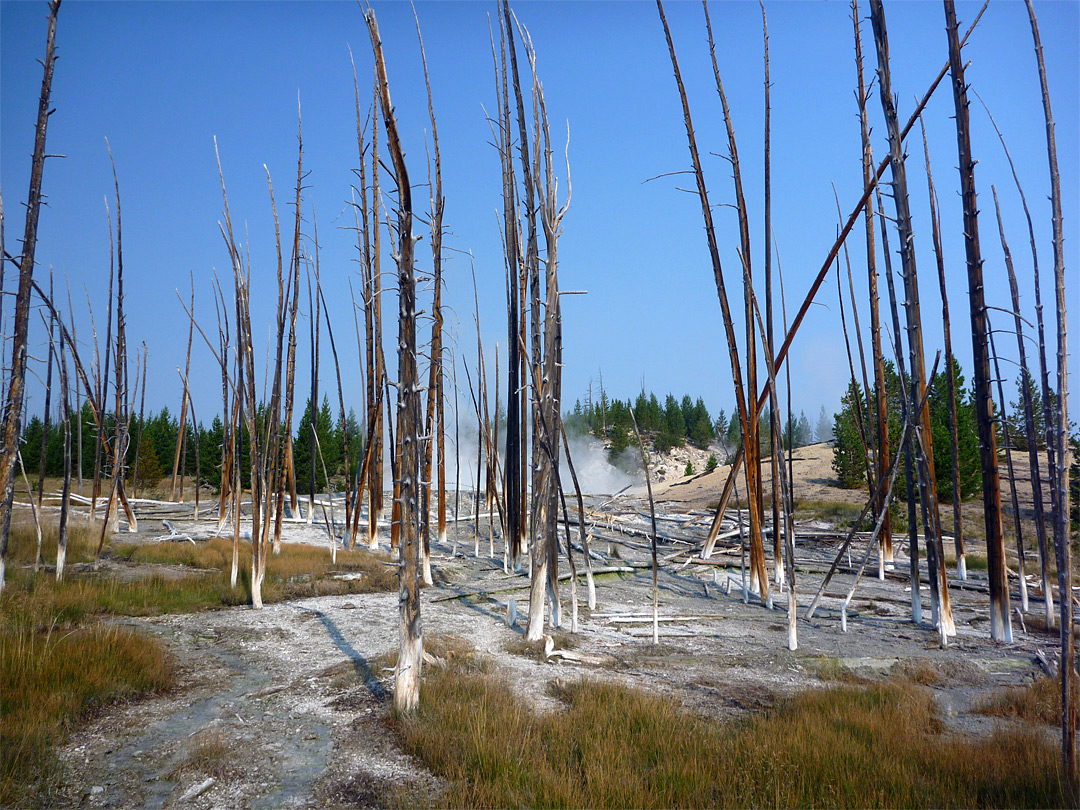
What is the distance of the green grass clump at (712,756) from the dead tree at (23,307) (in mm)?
6182

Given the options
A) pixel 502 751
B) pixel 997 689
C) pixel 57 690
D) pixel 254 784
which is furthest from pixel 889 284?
pixel 57 690

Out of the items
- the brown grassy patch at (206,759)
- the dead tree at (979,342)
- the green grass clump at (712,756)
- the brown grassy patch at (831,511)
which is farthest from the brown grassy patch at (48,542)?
the brown grassy patch at (831,511)

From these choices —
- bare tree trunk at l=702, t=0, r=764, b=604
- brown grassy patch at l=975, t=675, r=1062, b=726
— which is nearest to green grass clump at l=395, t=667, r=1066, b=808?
brown grassy patch at l=975, t=675, r=1062, b=726

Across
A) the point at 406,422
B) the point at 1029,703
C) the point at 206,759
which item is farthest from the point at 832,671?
the point at 206,759

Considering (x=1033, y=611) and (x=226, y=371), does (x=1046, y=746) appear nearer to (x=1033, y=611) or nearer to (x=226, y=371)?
(x=1033, y=611)

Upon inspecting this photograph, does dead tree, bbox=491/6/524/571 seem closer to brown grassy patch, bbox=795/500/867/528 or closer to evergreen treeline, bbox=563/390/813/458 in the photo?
brown grassy patch, bbox=795/500/867/528

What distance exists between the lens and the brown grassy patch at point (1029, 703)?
5.25 metres

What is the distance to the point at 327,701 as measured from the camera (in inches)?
225

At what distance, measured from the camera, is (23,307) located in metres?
7.96

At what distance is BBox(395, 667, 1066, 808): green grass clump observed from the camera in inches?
152

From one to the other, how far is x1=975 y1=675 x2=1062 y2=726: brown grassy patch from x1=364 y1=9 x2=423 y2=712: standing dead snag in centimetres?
493

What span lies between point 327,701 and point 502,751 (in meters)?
2.13

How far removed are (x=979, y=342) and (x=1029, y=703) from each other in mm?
4012

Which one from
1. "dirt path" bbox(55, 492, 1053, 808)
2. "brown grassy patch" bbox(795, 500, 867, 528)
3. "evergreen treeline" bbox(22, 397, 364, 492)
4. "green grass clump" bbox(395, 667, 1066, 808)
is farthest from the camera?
"evergreen treeline" bbox(22, 397, 364, 492)
